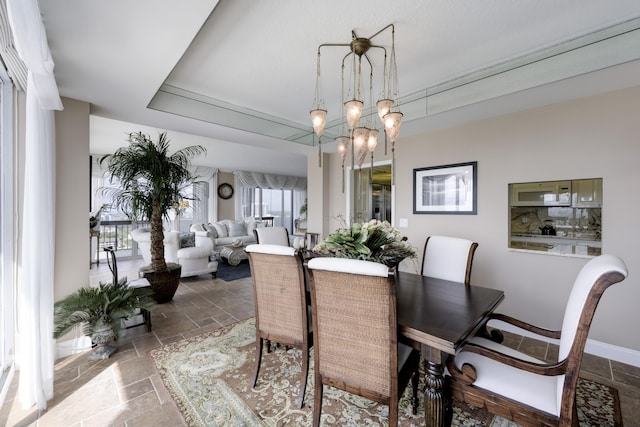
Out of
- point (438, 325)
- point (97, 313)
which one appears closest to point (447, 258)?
point (438, 325)

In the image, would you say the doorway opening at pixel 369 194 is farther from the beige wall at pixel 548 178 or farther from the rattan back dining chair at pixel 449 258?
the rattan back dining chair at pixel 449 258

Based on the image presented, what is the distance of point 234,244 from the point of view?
5883 mm

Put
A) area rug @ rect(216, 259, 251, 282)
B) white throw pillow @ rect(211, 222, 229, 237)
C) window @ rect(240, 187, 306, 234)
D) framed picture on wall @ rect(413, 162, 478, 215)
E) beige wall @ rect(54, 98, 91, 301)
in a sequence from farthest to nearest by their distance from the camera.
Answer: window @ rect(240, 187, 306, 234) → white throw pillow @ rect(211, 222, 229, 237) → area rug @ rect(216, 259, 251, 282) → framed picture on wall @ rect(413, 162, 478, 215) → beige wall @ rect(54, 98, 91, 301)

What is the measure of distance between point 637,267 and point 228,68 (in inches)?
154

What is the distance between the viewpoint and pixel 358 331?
129 centimetres

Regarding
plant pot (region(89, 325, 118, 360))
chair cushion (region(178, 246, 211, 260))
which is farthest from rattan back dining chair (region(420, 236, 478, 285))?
chair cushion (region(178, 246, 211, 260))

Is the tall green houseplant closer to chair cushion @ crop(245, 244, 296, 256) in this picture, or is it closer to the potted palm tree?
the potted palm tree

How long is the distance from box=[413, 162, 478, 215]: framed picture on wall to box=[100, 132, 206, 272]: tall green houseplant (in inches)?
121

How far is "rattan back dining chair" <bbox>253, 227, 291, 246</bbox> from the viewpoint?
312 centimetres

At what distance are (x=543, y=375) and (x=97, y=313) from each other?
307 centimetres

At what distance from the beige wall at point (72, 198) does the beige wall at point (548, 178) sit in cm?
367

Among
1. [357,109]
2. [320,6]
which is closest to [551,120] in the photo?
[357,109]

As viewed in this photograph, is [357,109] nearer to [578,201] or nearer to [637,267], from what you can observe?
[578,201]

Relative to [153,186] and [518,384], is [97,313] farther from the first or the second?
[518,384]
